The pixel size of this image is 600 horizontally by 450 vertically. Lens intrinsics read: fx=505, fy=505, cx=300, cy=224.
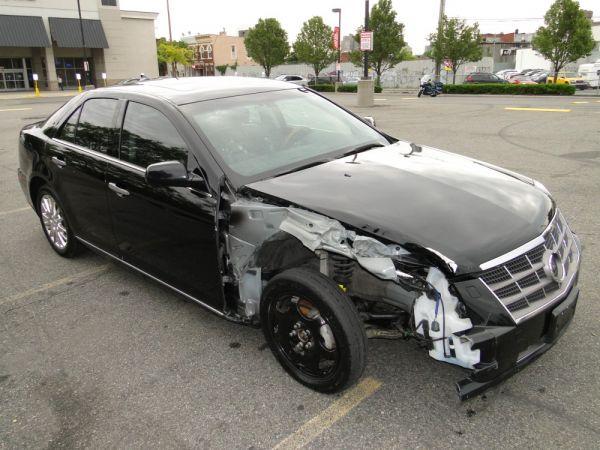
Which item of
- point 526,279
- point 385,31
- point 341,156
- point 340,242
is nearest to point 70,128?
point 341,156

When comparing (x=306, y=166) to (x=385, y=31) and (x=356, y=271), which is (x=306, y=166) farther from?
(x=385, y=31)

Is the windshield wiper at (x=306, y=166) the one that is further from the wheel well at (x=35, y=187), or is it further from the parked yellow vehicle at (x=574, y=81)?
the parked yellow vehicle at (x=574, y=81)

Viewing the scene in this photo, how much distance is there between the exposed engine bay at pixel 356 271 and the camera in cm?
241

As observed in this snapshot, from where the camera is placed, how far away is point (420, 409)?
8.98 ft

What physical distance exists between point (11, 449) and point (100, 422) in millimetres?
429

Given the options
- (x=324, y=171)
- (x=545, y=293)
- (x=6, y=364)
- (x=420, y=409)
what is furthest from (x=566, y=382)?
(x=6, y=364)

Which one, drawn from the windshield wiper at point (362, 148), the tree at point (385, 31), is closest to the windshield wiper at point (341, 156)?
the windshield wiper at point (362, 148)

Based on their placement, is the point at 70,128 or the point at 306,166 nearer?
the point at 306,166

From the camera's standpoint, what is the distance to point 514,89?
2734 cm

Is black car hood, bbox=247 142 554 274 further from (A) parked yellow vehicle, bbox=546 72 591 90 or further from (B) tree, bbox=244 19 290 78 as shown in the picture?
(B) tree, bbox=244 19 290 78

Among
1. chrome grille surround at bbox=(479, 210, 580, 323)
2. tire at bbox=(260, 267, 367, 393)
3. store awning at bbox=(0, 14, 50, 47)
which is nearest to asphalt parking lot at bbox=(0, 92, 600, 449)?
tire at bbox=(260, 267, 367, 393)

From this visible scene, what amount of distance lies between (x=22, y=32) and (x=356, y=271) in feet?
157

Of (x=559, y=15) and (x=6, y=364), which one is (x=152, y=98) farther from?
(x=559, y=15)

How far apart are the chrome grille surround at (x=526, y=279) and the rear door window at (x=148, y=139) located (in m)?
2.01
